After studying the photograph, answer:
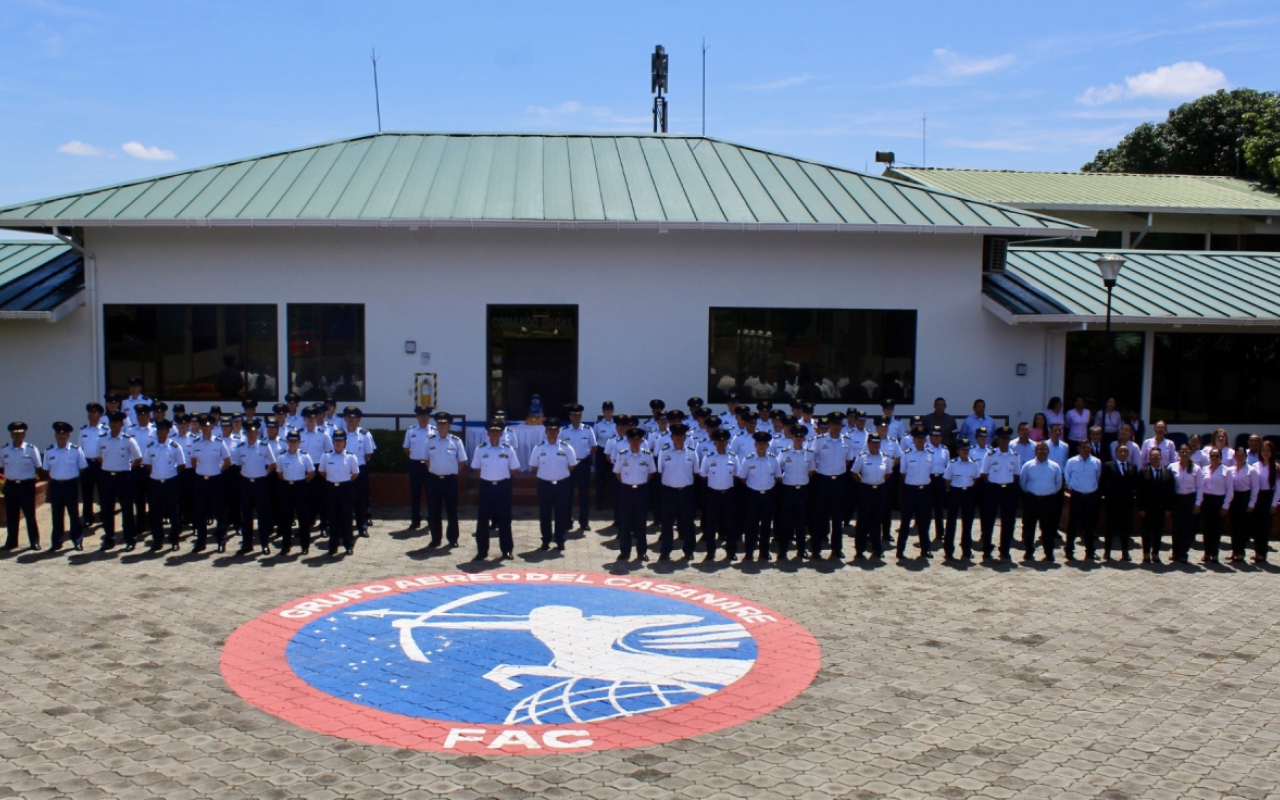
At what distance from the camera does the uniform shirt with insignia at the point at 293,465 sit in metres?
12.1

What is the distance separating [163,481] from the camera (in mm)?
12047

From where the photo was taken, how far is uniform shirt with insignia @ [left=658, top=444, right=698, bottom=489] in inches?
478

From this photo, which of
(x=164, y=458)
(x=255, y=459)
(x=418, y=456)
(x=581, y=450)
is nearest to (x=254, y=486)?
(x=255, y=459)

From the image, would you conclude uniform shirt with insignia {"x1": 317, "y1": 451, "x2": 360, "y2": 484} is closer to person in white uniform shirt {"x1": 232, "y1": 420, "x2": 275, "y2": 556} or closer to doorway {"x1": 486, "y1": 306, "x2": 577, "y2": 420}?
person in white uniform shirt {"x1": 232, "y1": 420, "x2": 275, "y2": 556}

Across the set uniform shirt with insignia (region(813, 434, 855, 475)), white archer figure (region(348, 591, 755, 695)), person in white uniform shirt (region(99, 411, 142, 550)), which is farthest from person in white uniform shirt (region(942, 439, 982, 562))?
person in white uniform shirt (region(99, 411, 142, 550))

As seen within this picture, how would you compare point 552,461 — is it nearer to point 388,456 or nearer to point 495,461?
point 495,461

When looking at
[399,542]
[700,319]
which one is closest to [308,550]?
[399,542]

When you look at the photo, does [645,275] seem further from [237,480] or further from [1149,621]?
[1149,621]

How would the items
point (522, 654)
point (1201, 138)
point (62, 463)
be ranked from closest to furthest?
1. point (522, 654)
2. point (62, 463)
3. point (1201, 138)

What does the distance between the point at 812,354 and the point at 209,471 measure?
955 centimetres

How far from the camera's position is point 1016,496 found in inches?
480

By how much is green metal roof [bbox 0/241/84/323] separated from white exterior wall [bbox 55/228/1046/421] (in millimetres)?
631

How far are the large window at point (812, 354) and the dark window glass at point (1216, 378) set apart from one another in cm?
487

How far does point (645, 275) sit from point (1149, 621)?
30.9ft
